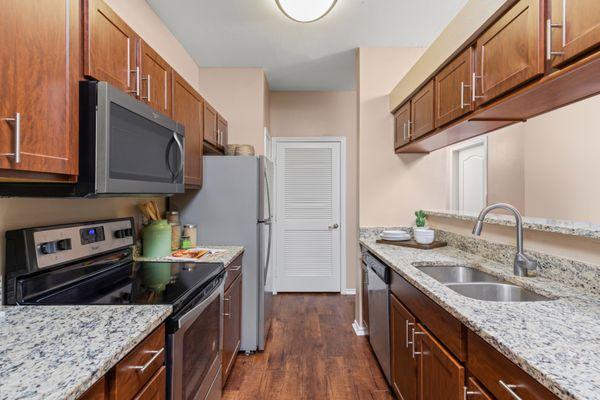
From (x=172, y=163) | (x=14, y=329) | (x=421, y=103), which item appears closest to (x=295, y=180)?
(x=421, y=103)

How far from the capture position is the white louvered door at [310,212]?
13.1ft

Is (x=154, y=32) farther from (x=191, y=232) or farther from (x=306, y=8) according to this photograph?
(x=191, y=232)

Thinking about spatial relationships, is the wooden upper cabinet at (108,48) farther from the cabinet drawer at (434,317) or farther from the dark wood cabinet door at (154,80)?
the cabinet drawer at (434,317)

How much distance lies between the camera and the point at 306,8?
2.05 meters

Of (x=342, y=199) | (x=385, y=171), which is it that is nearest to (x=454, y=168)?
(x=385, y=171)

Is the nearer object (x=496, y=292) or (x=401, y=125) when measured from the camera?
(x=496, y=292)

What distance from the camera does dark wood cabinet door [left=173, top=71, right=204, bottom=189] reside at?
199 centimetres

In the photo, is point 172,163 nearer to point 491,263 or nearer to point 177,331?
point 177,331

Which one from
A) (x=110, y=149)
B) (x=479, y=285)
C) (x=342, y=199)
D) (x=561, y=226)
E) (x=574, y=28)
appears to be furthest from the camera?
(x=342, y=199)

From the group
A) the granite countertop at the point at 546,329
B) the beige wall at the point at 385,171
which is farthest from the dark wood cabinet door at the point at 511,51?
the beige wall at the point at 385,171

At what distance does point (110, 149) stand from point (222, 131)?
1912mm

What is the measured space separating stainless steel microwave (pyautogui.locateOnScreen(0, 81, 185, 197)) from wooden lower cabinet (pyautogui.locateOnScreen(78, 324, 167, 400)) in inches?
22.6

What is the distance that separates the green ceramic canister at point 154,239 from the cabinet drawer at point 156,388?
1.04 m

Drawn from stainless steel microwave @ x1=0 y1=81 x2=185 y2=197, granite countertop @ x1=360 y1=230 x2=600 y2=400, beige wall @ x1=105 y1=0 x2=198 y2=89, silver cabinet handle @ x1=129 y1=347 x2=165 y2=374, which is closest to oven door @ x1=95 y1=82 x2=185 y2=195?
stainless steel microwave @ x1=0 y1=81 x2=185 y2=197
